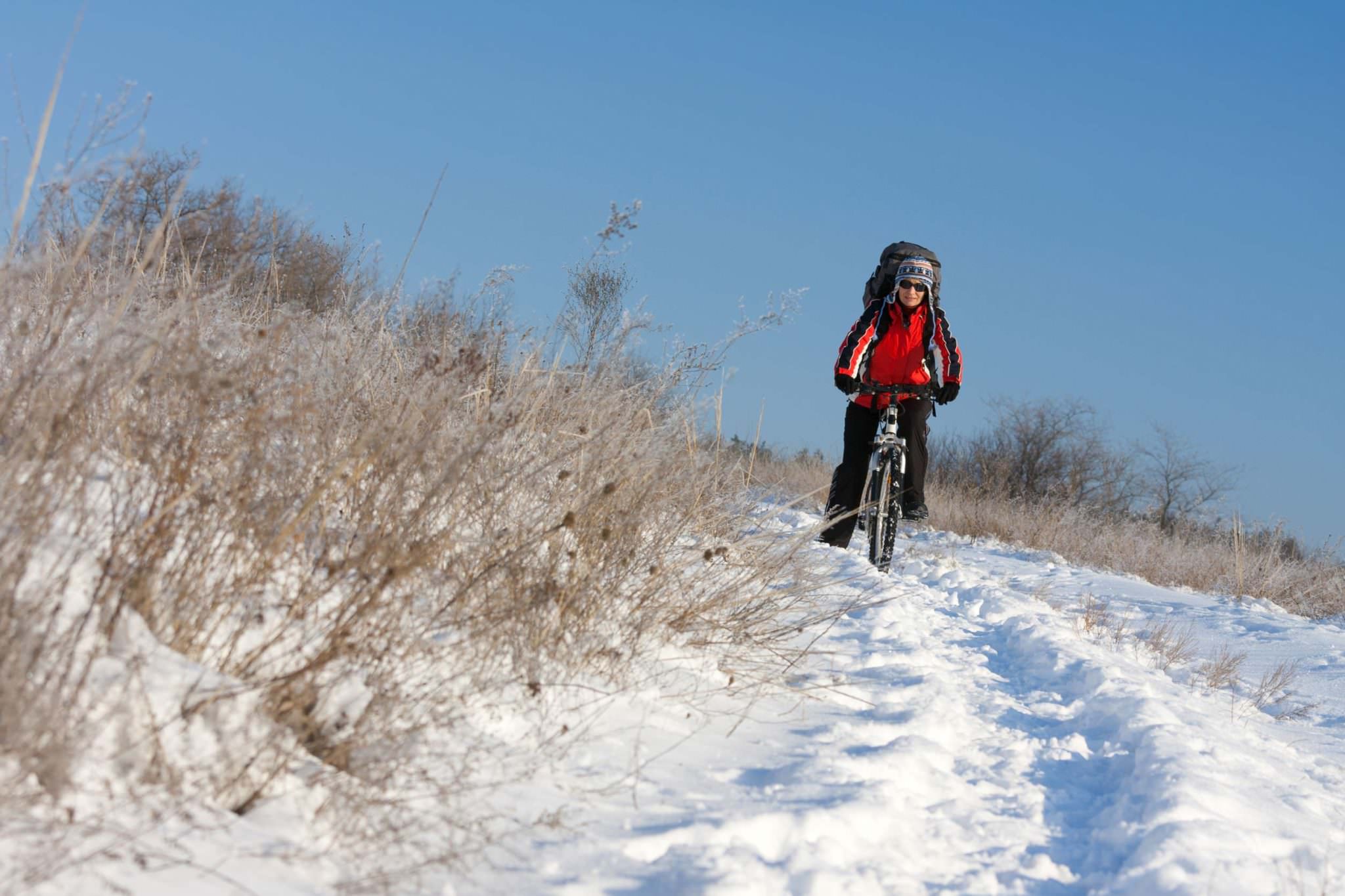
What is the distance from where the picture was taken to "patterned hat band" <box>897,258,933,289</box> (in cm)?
745

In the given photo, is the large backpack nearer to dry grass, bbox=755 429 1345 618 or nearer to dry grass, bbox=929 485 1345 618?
dry grass, bbox=755 429 1345 618

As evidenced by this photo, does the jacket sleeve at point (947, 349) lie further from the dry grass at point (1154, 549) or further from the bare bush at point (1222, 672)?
the bare bush at point (1222, 672)

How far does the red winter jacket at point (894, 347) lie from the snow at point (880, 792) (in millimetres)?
3002

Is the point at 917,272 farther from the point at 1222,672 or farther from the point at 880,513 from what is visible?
the point at 1222,672

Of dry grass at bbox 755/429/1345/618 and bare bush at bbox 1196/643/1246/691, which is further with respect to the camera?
dry grass at bbox 755/429/1345/618

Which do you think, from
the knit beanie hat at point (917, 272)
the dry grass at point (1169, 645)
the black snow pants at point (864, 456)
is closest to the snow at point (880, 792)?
the dry grass at point (1169, 645)

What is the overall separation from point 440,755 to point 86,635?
71cm

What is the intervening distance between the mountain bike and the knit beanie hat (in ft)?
2.53

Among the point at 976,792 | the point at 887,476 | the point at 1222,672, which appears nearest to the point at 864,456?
the point at 887,476

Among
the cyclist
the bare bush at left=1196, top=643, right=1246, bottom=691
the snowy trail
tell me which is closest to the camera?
the snowy trail

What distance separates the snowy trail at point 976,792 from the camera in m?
2.29

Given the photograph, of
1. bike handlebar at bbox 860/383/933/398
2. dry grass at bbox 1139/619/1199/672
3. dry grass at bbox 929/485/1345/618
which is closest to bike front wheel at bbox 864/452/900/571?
bike handlebar at bbox 860/383/933/398

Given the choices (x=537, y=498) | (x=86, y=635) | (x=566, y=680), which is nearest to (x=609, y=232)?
(x=537, y=498)

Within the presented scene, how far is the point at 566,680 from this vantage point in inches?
119
